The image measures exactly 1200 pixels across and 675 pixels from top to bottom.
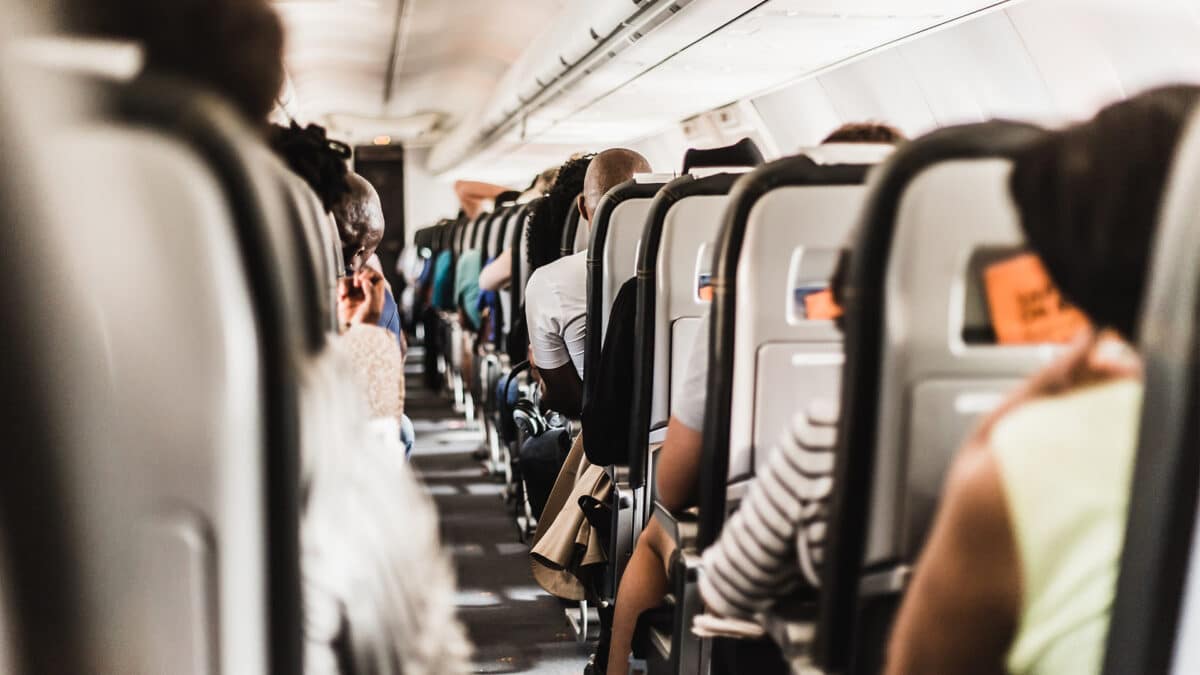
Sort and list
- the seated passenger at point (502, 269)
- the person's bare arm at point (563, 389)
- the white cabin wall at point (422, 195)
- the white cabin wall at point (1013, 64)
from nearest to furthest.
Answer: the person's bare arm at point (563, 389), the white cabin wall at point (1013, 64), the seated passenger at point (502, 269), the white cabin wall at point (422, 195)

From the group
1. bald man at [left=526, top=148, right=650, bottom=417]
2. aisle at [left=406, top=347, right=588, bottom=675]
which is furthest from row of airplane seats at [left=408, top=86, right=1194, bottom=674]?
bald man at [left=526, top=148, right=650, bottom=417]

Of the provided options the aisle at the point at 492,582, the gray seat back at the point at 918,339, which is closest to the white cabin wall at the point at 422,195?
the aisle at the point at 492,582

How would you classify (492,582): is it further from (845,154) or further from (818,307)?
(845,154)

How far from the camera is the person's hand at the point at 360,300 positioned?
→ 1.57 meters

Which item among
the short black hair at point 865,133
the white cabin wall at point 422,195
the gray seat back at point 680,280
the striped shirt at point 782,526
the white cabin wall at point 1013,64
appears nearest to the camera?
the striped shirt at point 782,526

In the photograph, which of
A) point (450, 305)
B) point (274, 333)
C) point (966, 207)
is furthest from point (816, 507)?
point (450, 305)

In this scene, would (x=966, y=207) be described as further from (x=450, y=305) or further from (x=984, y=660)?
(x=450, y=305)

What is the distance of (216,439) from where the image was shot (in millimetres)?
894

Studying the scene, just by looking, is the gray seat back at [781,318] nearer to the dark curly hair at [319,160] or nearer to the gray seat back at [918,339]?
the gray seat back at [918,339]

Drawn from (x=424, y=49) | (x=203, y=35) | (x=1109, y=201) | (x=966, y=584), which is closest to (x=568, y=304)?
(x=966, y=584)

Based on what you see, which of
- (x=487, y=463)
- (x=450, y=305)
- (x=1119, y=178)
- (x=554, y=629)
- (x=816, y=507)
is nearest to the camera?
(x=1119, y=178)

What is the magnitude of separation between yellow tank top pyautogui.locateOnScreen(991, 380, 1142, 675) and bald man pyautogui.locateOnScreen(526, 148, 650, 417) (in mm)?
2509

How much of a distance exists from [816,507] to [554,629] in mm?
2797

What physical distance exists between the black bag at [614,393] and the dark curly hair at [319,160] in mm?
1368
